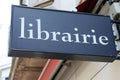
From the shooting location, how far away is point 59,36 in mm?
2219

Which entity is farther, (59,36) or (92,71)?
(92,71)

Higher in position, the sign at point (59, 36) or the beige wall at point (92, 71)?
the sign at point (59, 36)

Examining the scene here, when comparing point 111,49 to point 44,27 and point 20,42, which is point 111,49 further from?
point 20,42

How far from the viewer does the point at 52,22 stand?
2301 mm

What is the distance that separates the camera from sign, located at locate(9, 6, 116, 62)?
2.12 m

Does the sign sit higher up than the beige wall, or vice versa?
the sign

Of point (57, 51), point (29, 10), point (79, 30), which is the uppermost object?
point (29, 10)

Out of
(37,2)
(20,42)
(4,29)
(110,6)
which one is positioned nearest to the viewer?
(20,42)

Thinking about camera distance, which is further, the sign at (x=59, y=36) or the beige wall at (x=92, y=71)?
the beige wall at (x=92, y=71)

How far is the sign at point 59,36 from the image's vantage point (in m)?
2.12

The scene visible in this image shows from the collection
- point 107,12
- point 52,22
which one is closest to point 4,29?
point 107,12

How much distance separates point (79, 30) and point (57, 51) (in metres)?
0.31

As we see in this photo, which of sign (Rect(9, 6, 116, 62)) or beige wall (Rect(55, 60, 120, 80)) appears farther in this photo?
beige wall (Rect(55, 60, 120, 80))

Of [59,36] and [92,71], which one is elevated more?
[59,36]
